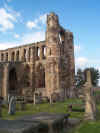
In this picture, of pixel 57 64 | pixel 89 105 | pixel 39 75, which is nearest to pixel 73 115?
pixel 89 105

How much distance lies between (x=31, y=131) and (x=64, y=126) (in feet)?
8.88

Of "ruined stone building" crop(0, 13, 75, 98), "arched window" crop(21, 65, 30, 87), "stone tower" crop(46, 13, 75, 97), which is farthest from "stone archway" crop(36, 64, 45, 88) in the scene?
"stone tower" crop(46, 13, 75, 97)

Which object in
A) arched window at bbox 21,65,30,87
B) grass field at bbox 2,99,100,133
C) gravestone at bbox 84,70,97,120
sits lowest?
grass field at bbox 2,99,100,133

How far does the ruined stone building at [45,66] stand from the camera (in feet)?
81.1

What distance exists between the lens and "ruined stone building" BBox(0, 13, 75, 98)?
2473cm

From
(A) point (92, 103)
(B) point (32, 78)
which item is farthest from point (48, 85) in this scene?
(A) point (92, 103)

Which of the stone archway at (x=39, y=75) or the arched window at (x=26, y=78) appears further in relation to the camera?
the arched window at (x=26, y=78)

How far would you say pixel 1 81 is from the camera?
83.4 feet

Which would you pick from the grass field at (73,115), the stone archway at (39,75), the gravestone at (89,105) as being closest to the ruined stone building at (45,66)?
the stone archway at (39,75)

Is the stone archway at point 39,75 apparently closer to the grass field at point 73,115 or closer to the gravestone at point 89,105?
the grass field at point 73,115

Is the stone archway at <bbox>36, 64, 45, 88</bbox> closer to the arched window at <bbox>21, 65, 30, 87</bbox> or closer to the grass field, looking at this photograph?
the arched window at <bbox>21, 65, 30, 87</bbox>

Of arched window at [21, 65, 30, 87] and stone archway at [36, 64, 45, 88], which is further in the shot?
arched window at [21, 65, 30, 87]

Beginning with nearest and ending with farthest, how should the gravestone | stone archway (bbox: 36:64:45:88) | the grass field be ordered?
1. the grass field
2. the gravestone
3. stone archway (bbox: 36:64:45:88)

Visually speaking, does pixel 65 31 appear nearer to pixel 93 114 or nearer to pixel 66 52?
pixel 66 52
